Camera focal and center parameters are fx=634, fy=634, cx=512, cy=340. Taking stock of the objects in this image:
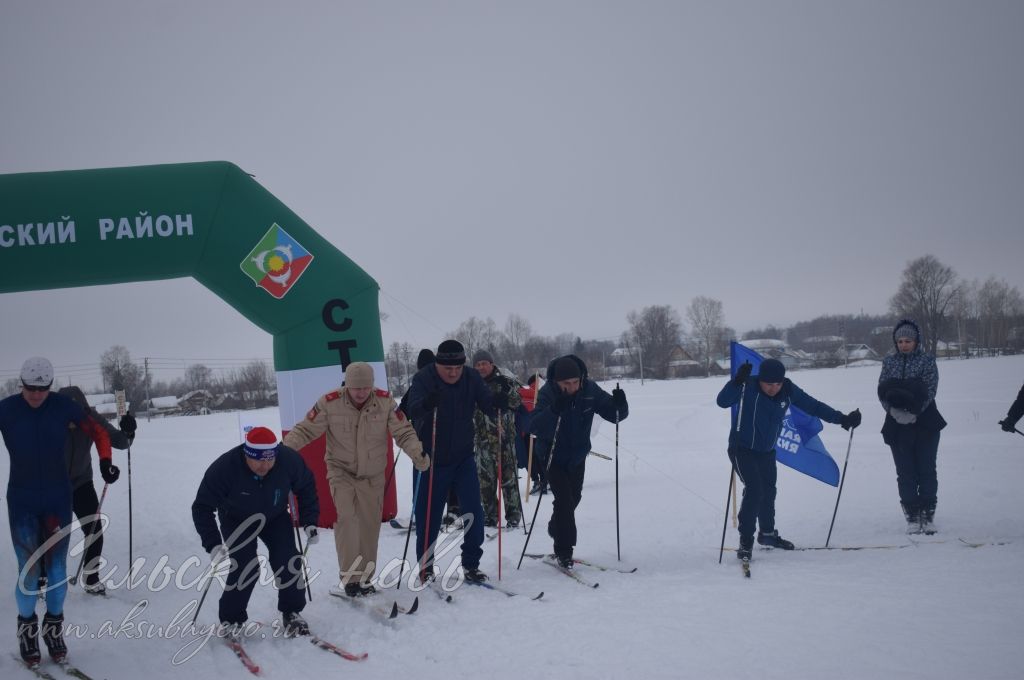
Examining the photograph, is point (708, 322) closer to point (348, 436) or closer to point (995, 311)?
point (995, 311)

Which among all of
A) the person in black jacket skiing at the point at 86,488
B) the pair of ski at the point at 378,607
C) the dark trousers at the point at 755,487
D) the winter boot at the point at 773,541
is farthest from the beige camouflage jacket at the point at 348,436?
the winter boot at the point at 773,541

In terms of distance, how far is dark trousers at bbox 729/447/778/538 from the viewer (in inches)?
204

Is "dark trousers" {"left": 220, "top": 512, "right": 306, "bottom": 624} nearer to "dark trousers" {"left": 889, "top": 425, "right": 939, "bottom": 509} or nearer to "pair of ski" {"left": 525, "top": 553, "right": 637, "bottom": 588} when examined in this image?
"pair of ski" {"left": 525, "top": 553, "right": 637, "bottom": 588}

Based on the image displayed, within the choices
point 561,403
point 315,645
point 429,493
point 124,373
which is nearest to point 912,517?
point 561,403

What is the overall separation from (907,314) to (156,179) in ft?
180

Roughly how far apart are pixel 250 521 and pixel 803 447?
5.37 m

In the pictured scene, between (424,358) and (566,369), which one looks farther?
(424,358)

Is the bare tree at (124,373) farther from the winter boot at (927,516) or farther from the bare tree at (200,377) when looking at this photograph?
the winter boot at (927,516)

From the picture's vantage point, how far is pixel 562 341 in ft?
270

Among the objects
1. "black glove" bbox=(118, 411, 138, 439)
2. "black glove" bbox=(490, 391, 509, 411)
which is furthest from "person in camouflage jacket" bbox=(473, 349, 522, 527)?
"black glove" bbox=(118, 411, 138, 439)

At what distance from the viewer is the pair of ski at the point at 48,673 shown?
3602 millimetres

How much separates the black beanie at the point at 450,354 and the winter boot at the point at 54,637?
9.65 feet

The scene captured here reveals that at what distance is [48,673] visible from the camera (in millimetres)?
3670

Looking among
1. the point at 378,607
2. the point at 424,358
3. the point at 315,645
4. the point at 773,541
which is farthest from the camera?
the point at 424,358
